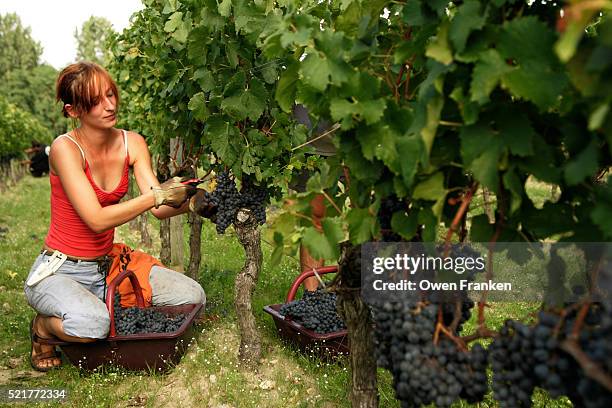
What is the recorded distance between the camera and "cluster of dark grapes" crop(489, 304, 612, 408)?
126cm

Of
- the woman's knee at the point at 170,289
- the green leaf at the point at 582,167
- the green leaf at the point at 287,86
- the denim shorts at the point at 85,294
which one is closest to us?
the green leaf at the point at 582,167

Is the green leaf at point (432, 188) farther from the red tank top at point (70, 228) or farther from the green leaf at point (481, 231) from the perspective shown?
the red tank top at point (70, 228)

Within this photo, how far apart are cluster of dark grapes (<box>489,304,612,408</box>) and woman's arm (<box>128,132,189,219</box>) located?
2.87 meters

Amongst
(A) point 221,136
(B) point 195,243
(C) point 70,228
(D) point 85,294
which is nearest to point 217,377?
(D) point 85,294

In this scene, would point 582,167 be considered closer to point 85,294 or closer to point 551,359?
point 551,359

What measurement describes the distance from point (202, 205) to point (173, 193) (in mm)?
393

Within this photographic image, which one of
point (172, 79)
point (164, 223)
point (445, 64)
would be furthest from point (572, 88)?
point (164, 223)

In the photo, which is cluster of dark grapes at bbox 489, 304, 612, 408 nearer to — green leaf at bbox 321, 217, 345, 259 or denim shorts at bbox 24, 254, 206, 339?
green leaf at bbox 321, 217, 345, 259

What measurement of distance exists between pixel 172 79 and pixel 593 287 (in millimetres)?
3187

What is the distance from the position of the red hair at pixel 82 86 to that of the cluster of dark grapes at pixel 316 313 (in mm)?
1840

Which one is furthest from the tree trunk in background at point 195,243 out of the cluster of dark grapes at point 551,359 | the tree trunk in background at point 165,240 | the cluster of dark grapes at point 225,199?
the cluster of dark grapes at point 551,359

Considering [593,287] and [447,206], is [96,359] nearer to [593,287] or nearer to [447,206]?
[447,206]

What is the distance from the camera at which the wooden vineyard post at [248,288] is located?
3.77 meters

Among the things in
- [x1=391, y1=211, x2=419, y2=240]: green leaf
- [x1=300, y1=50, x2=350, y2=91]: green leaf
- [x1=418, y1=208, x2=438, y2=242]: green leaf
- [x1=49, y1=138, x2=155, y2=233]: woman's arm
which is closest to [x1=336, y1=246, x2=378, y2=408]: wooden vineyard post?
[x1=391, y1=211, x2=419, y2=240]: green leaf
